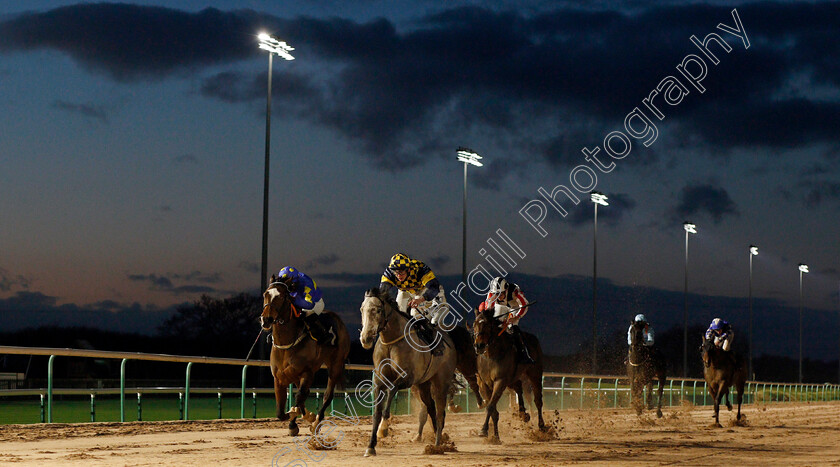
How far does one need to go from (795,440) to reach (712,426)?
8.07 feet

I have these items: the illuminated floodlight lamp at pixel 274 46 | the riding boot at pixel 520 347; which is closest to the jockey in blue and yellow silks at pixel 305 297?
the riding boot at pixel 520 347

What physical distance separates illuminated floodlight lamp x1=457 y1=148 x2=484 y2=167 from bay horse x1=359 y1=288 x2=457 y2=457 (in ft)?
59.2

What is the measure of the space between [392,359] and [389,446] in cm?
122

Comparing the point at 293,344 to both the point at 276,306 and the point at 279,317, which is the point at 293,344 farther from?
the point at 276,306

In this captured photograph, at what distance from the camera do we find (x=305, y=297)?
10.9 m

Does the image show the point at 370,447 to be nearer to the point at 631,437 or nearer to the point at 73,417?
the point at 631,437

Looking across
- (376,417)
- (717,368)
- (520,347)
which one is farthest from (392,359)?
(717,368)

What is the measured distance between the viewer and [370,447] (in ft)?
29.6

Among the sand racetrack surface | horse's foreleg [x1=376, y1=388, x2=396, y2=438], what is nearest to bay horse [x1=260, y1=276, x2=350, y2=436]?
the sand racetrack surface

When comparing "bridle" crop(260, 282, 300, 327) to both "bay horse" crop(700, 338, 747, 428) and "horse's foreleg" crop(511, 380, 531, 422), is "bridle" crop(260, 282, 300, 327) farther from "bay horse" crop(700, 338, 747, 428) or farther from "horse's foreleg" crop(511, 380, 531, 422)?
"bay horse" crop(700, 338, 747, 428)

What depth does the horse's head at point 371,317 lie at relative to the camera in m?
8.86

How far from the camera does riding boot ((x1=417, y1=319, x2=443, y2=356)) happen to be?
9.70m

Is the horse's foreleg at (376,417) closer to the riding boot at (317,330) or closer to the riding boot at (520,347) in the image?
the riding boot at (317,330)

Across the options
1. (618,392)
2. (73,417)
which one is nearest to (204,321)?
(618,392)
